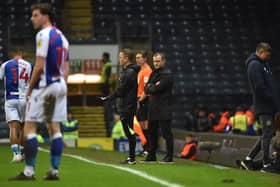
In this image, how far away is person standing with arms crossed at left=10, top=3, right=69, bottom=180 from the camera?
29.4 ft

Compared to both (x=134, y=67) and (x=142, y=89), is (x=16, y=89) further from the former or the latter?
(x=142, y=89)

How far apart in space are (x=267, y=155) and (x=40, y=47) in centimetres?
486

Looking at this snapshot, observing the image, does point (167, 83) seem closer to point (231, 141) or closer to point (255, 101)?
point (255, 101)

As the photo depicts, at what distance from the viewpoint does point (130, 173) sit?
10578mm

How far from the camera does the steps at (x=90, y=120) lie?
28203 millimetres

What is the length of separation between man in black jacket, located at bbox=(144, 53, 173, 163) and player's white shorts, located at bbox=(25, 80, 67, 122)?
4243 mm

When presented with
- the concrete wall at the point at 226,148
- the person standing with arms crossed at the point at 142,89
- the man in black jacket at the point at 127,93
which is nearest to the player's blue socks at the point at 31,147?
the man in black jacket at the point at 127,93

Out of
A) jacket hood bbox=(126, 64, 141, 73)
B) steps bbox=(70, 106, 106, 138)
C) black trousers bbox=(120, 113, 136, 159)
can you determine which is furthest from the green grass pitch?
steps bbox=(70, 106, 106, 138)

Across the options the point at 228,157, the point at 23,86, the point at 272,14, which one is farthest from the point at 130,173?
the point at 272,14

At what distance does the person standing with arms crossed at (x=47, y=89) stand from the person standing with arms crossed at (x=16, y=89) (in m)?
4.41

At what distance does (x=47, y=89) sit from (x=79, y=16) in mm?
23708

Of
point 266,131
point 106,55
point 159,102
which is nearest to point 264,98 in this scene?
point 266,131

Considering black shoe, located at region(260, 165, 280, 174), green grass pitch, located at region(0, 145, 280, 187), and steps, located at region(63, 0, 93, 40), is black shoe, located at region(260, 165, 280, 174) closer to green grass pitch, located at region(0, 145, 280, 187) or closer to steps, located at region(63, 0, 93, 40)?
green grass pitch, located at region(0, 145, 280, 187)

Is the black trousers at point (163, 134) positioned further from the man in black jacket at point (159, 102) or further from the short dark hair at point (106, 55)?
the short dark hair at point (106, 55)
